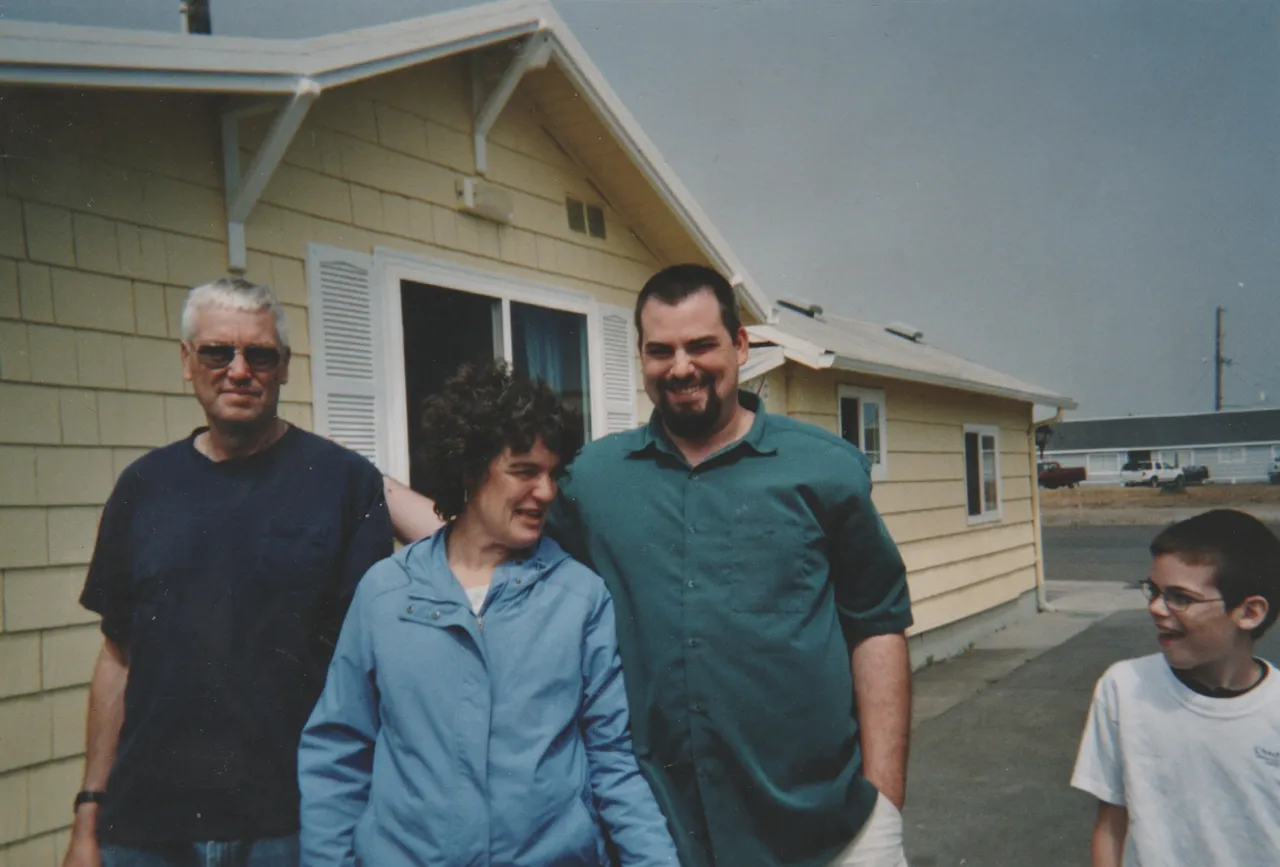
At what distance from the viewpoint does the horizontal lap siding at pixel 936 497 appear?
981 centimetres

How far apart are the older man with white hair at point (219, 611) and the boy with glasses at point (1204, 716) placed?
5.95 ft

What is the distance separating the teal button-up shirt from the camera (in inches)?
79.7

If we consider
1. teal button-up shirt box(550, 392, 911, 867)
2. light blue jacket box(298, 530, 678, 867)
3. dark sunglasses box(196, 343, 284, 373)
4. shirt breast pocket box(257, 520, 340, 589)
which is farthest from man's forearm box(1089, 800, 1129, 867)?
dark sunglasses box(196, 343, 284, 373)

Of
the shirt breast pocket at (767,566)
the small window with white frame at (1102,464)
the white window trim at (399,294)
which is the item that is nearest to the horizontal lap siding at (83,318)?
the white window trim at (399,294)

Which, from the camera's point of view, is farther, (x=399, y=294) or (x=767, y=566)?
(x=399, y=294)

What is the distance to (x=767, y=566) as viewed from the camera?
6.80 ft

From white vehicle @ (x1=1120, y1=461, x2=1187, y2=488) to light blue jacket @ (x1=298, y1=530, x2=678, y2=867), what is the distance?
160ft

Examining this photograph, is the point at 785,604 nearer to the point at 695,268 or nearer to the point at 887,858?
the point at 887,858

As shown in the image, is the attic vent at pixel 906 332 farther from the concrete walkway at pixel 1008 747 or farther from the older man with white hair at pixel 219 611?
the older man with white hair at pixel 219 611

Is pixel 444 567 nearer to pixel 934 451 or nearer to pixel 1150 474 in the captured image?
pixel 934 451

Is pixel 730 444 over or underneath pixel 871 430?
over

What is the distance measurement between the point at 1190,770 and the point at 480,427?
5.72ft

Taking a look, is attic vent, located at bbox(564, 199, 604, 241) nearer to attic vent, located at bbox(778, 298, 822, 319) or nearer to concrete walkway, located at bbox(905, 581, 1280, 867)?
concrete walkway, located at bbox(905, 581, 1280, 867)

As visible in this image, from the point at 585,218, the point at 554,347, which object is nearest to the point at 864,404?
the point at 585,218
